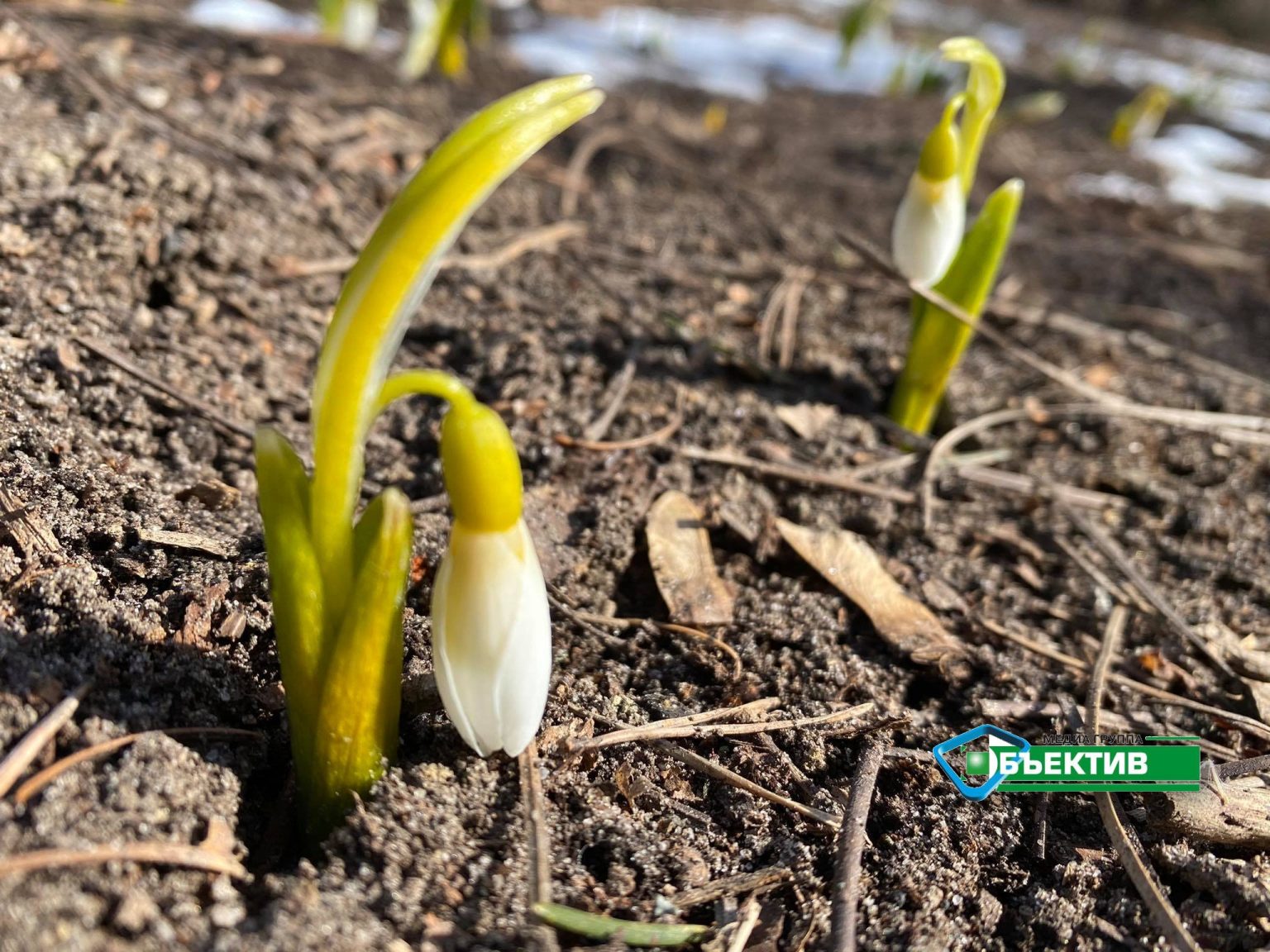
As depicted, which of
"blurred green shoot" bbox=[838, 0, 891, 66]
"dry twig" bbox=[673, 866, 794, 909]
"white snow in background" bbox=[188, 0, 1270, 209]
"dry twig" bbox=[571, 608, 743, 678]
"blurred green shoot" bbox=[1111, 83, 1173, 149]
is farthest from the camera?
"blurred green shoot" bbox=[838, 0, 891, 66]

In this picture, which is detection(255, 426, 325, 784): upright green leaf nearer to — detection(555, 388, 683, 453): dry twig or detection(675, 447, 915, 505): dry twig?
detection(555, 388, 683, 453): dry twig

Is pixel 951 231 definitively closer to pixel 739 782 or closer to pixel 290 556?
pixel 739 782

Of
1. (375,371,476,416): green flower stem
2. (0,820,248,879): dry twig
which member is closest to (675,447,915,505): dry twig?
(375,371,476,416): green flower stem

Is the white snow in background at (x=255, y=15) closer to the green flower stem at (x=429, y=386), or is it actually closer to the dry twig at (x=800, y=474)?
the dry twig at (x=800, y=474)

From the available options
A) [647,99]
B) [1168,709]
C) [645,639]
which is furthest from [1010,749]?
[647,99]

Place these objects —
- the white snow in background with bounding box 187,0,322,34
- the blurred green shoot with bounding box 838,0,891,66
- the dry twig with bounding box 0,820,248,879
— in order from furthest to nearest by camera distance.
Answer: the blurred green shoot with bounding box 838,0,891,66 < the white snow in background with bounding box 187,0,322,34 < the dry twig with bounding box 0,820,248,879

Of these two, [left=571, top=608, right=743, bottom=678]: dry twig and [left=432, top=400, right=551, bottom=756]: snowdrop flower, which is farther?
[left=571, top=608, right=743, bottom=678]: dry twig
